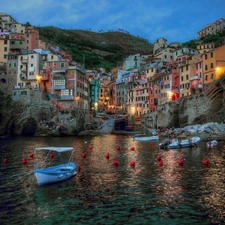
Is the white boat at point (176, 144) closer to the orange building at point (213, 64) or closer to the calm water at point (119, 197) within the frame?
the calm water at point (119, 197)

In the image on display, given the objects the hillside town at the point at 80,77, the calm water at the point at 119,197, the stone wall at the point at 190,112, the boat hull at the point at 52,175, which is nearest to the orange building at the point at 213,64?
the hillside town at the point at 80,77

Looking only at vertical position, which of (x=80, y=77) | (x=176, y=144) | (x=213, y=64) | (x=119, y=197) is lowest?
(x=119, y=197)

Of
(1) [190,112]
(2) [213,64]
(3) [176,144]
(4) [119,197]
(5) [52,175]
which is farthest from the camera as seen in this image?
(1) [190,112]

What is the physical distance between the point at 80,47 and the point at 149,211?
192607 millimetres

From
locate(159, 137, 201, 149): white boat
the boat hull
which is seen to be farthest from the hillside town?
the boat hull

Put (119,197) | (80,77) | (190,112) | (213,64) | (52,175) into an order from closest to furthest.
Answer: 1. (119,197)
2. (52,175)
3. (213,64)
4. (190,112)
5. (80,77)

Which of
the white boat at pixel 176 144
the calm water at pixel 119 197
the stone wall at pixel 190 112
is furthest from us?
the stone wall at pixel 190 112

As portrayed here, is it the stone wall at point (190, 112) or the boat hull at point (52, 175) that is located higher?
the stone wall at point (190, 112)

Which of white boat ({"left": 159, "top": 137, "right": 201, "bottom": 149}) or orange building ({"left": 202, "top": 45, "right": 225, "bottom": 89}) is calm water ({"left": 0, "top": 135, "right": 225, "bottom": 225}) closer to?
white boat ({"left": 159, "top": 137, "right": 201, "bottom": 149})

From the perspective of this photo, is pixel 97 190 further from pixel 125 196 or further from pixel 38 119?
pixel 38 119

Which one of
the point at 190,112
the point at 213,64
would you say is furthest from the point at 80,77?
the point at 213,64

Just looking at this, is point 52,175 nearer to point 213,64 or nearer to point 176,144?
point 176,144

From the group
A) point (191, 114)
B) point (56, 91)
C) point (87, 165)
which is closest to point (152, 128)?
point (191, 114)

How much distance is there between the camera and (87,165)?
29.3 m
